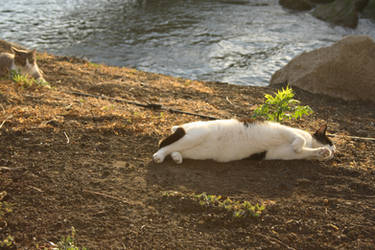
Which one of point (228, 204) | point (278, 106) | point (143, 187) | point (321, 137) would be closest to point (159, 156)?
point (143, 187)

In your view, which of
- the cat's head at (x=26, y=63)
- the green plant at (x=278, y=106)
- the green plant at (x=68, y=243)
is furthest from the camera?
the cat's head at (x=26, y=63)

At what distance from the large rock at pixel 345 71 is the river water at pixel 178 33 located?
2.33 m

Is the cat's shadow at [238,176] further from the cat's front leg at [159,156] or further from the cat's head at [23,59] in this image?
the cat's head at [23,59]

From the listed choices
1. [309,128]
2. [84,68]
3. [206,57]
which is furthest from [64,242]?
[206,57]

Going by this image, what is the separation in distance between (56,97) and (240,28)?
11762 mm

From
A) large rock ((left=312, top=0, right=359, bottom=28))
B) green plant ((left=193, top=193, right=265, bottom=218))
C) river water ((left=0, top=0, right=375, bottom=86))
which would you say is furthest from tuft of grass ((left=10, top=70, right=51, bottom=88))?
large rock ((left=312, top=0, right=359, bottom=28))

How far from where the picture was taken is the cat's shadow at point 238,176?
3.75 metres

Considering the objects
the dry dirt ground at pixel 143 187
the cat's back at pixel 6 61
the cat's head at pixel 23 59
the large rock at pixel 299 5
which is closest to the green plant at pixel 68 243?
the dry dirt ground at pixel 143 187

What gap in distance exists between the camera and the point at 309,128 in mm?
6094

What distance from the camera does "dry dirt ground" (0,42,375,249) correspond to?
306 cm

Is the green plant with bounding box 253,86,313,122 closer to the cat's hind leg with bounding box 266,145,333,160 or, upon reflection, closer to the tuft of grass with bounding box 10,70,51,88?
the cat's hind leg with bounding box 266,145,333,160

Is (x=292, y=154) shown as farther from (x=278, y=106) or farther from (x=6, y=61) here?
(x=6, y=61)

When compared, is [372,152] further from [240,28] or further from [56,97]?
[240,28]

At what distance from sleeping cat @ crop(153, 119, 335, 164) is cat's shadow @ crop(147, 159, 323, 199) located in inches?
3.5
